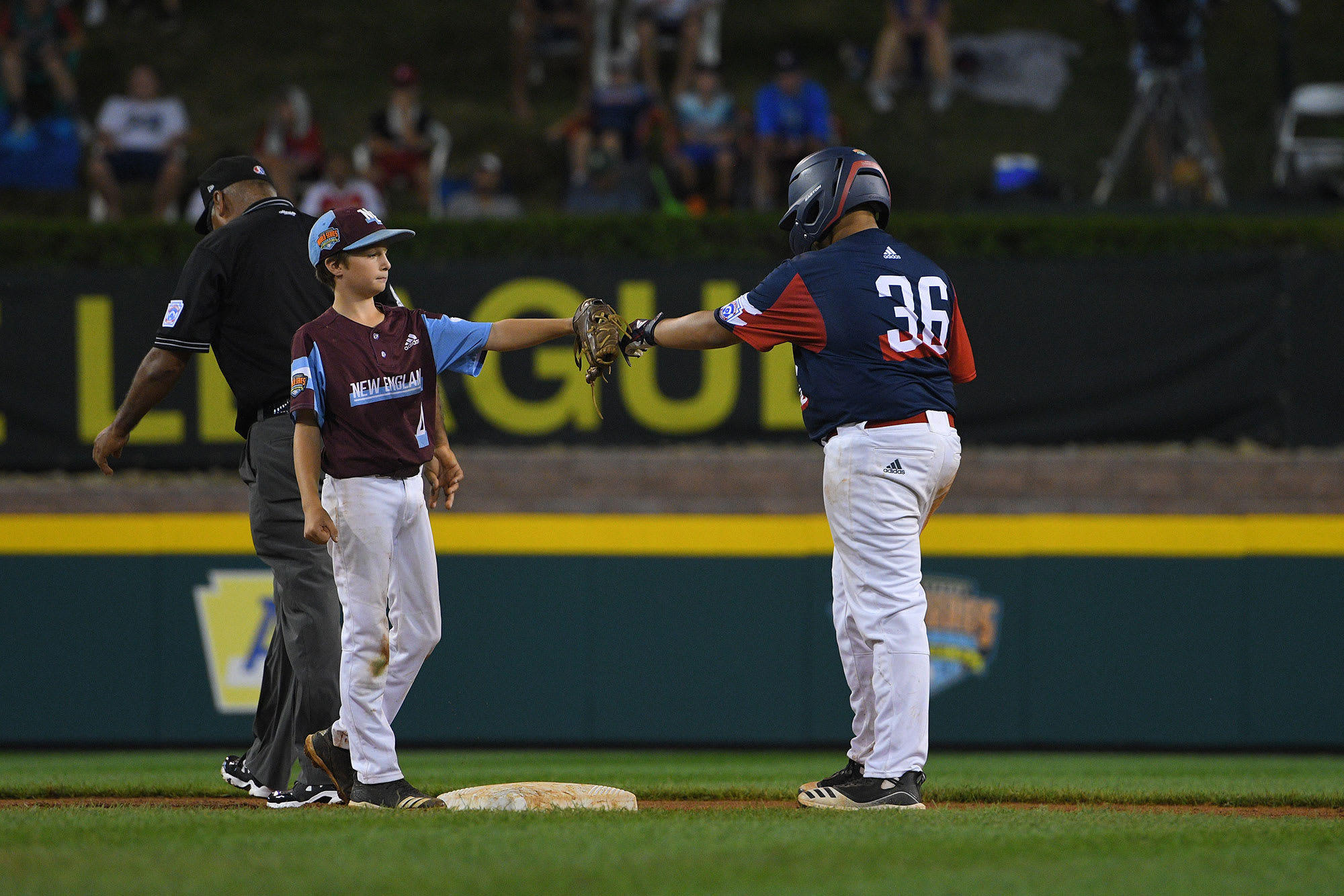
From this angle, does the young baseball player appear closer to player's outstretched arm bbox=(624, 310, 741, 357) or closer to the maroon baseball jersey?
the maroon baseball jersey

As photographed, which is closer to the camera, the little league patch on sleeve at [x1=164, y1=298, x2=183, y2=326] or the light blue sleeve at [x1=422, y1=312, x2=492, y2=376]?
the light blue sleeve at [x1=422, y1=312, x2=492, y2=376]

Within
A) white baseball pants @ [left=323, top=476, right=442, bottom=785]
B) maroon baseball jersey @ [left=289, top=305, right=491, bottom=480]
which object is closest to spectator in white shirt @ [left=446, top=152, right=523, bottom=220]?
maroon baseball jersey @ [left=289, top=305, right=491, bottom=480]

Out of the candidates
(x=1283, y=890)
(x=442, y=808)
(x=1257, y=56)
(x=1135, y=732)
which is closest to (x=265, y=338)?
(x=442, y=808)

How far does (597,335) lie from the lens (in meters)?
5.29

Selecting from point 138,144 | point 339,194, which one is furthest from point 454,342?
point 138,144

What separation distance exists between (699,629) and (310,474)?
525 cm

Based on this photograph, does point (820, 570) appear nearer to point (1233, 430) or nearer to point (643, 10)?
point (1233, 430)

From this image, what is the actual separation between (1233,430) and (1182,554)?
1.47m

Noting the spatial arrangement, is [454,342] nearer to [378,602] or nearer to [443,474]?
[443,474]

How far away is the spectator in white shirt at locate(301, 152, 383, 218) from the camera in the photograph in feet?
40.5

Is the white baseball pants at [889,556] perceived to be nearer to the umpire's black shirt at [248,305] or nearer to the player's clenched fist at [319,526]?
the player's clenched fist at [319,526]

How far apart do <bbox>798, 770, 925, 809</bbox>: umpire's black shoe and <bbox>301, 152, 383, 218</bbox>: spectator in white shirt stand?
8299 millimetres

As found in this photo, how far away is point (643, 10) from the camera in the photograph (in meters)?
15.9

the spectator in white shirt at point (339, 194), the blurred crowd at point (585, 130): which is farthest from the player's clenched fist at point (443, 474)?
the spectator in white shirt at point (339, 194)
